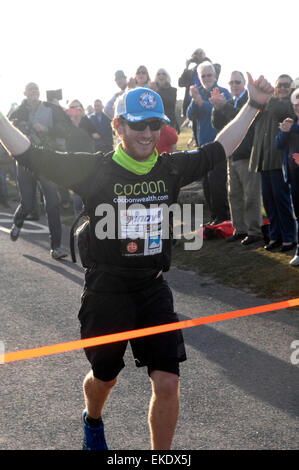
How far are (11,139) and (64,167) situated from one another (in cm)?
32

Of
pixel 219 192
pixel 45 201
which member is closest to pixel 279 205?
pixel 219 192

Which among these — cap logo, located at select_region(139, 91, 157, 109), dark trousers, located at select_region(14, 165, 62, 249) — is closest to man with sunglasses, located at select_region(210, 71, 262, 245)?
dark trousers, located at select_region(14, 165, 62, 249)

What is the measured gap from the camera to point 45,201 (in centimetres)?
923

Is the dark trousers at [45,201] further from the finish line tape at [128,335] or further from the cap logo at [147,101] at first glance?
the cap logo at [147,101]

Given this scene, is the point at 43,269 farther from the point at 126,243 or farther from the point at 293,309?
the point at 126,243

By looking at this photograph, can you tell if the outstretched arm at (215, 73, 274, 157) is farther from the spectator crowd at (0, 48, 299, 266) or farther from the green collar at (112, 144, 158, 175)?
the spectator crowd at (0, 48, 299, 266)

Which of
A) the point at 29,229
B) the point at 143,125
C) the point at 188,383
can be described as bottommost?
the point at 29,229

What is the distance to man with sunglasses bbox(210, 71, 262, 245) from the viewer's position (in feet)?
28.9

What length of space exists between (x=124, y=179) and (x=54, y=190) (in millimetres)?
5843

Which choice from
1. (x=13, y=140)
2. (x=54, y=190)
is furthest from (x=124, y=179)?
(x=54, y=190)

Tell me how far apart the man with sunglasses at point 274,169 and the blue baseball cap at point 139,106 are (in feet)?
15.0

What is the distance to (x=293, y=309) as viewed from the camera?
6.28 m

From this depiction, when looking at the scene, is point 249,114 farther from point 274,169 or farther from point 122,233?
point 274,169

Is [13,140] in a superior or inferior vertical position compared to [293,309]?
superior
